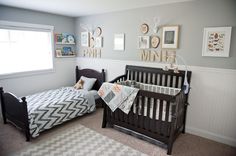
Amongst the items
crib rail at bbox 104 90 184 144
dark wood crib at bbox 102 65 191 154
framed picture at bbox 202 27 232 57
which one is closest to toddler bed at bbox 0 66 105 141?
dark wood crib at bbox 102 65 191 154

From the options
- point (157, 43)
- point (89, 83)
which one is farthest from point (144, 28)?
point (89, 83)

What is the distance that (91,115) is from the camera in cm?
359

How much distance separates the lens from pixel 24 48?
366cm

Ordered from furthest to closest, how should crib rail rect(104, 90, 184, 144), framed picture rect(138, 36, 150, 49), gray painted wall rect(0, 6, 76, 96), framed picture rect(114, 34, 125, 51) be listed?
framed picture rect(114, 34, 125, 51) < gray painted wall rect(0, 6, 76, 96) < framed picture rect(138, 36, 150, 49) < crib rail rect(104, 90, 184, 144)

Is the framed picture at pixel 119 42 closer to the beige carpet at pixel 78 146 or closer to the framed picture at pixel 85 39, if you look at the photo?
the framed picture at pixel 85 39

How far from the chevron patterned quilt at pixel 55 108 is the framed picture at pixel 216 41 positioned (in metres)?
2.44

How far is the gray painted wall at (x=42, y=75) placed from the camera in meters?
3.30

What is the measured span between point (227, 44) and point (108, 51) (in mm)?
2373

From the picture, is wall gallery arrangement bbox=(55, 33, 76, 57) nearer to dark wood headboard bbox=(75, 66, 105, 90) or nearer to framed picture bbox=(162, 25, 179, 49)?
dark wood headboard bbox=(75, 66, 105, 90)

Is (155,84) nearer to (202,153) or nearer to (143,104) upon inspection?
(143,104)

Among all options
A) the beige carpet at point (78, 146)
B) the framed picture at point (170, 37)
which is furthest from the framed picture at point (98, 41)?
the beige carpet at point (78, 146)

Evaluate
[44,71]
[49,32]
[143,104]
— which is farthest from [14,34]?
[143,104]

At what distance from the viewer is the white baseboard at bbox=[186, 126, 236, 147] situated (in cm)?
257

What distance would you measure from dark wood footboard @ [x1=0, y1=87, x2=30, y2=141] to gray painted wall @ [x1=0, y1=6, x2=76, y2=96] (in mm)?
564
